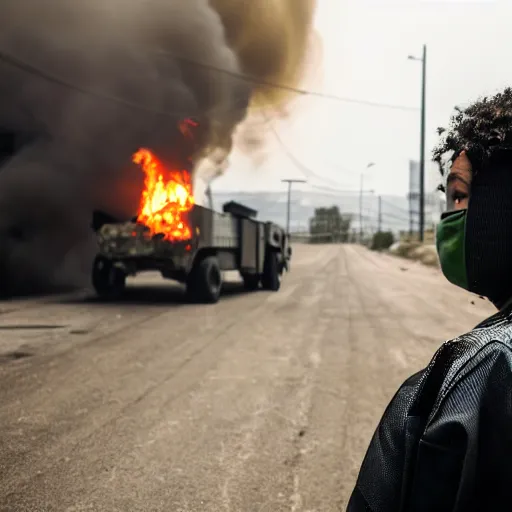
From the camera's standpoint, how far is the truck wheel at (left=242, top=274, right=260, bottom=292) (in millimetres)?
13194

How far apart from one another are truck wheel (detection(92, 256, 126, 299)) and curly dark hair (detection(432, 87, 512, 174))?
10.3 m

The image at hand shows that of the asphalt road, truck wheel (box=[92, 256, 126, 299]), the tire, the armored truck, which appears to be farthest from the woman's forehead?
truck wheel (box=[92, 256, 126, 299])

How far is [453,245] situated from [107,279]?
422 inches

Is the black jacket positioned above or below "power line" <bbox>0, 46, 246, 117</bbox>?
below

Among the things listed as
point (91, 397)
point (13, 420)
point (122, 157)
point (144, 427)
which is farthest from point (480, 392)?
point (122, 157)

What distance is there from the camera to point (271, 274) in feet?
43.8

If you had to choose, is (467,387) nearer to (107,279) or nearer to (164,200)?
(164,200)

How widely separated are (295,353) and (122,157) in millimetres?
10142

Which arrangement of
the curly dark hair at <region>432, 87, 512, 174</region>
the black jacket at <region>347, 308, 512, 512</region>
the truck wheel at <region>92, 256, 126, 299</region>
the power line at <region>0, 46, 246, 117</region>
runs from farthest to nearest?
the power line at <region>0, 46, 246, 117</region> < the truck wheel at <region>92, 256, 126, 299</region> < the curly dark hair at <region>432, 87, 512, 174</region> < the black jacket at <region>347, 308, 512, 512</region>

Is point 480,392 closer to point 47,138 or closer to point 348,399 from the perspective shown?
point 348,399

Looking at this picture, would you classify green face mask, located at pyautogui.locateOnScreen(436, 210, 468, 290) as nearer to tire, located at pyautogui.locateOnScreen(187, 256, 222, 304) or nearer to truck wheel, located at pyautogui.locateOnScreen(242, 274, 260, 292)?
tire, located at pyautogui.locateOnScreen(187, 256, 222, 304)

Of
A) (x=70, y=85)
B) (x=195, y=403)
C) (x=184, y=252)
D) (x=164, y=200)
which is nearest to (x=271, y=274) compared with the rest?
(x=164, y=200)

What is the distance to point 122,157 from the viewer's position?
14.8 m

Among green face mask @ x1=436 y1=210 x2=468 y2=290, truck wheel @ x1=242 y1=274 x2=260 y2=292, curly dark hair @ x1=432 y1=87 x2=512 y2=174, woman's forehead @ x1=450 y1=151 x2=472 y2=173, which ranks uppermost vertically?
curly dark hair @ x1=432 y1=87 x2=512 y2=174
